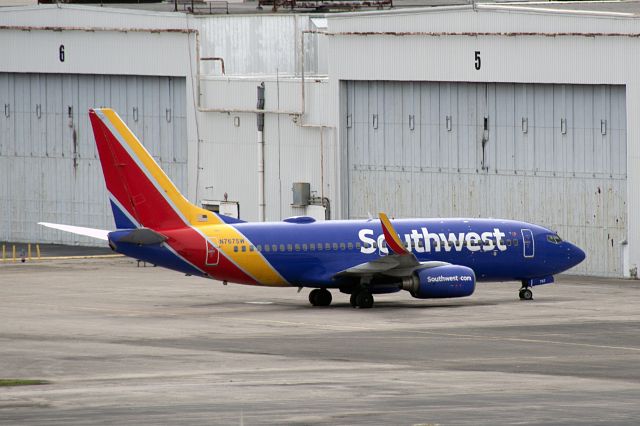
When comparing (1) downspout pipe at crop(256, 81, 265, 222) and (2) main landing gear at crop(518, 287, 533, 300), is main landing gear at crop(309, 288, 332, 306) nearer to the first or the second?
(2) main landing gear at crop(518, 287, 533, 300)

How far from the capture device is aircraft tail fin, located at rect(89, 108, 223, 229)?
5844 cm

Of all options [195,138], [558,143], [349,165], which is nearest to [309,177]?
[349,165]

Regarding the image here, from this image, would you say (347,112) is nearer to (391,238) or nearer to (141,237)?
(391,238)

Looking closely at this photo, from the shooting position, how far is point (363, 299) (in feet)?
193

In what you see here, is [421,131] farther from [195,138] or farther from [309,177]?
[195,138]

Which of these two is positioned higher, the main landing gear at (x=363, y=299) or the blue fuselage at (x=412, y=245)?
the blue fuselage at (x=412, y=245)

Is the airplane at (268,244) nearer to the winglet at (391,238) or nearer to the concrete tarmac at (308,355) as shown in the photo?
the winglet at (391,238)

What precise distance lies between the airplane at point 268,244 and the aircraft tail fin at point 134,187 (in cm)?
4

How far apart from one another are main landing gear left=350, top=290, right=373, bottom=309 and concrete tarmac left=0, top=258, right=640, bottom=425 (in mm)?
354

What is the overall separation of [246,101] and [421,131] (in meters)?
10.4

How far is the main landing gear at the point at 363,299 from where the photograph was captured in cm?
5891

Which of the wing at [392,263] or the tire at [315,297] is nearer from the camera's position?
the wing at [392,263]

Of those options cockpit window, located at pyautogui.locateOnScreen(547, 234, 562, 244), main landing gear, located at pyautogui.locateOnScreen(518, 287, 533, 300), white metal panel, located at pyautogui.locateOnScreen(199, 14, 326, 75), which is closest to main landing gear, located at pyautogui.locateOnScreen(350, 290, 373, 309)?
main landing gear, located at pyautogui.locateOnScreen(518, 287, 533, 300)

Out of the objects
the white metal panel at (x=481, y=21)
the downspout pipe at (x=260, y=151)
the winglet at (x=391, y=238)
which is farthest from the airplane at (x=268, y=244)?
the downspout pipe at (x=260, y=151)
